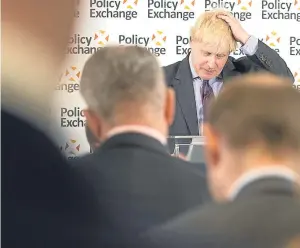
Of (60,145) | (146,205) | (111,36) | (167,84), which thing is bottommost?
(146,205)

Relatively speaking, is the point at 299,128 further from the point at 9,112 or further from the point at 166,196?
the point at 9,112

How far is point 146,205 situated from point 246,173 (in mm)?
202

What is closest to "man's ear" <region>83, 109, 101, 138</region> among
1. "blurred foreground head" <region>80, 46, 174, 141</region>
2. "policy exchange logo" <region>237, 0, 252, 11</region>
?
"blurred foreground head" <region>80, 46, 174, 141</region>

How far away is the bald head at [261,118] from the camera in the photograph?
1.08 meters

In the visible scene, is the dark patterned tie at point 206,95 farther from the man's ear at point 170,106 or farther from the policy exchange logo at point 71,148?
the policy exchange logo at point 71,148

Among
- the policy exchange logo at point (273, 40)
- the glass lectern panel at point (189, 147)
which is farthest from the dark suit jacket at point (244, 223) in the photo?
the policy exchange logo at point (273, 40)

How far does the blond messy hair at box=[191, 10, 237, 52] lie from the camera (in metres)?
1.40

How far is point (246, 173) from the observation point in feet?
3.51

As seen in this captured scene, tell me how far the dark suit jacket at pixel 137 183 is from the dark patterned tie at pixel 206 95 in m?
0.13

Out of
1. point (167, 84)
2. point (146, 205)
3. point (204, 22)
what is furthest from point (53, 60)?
point (204, 22)

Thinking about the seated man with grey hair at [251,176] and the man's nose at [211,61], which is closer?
the seated man with grey hair at [251,176]

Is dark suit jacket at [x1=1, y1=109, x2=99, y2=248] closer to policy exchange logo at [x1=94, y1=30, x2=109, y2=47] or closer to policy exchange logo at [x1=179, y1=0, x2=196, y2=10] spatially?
policy exchange logo at [x1=94, y1=30, x2=109, y2=47]

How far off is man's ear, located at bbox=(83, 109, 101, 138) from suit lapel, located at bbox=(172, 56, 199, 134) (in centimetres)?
17

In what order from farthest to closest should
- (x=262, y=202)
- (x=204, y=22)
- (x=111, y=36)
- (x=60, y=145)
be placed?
(x=204, y=22), (x=111, y=36), (x=60, y=145), (x=262, y=202)
